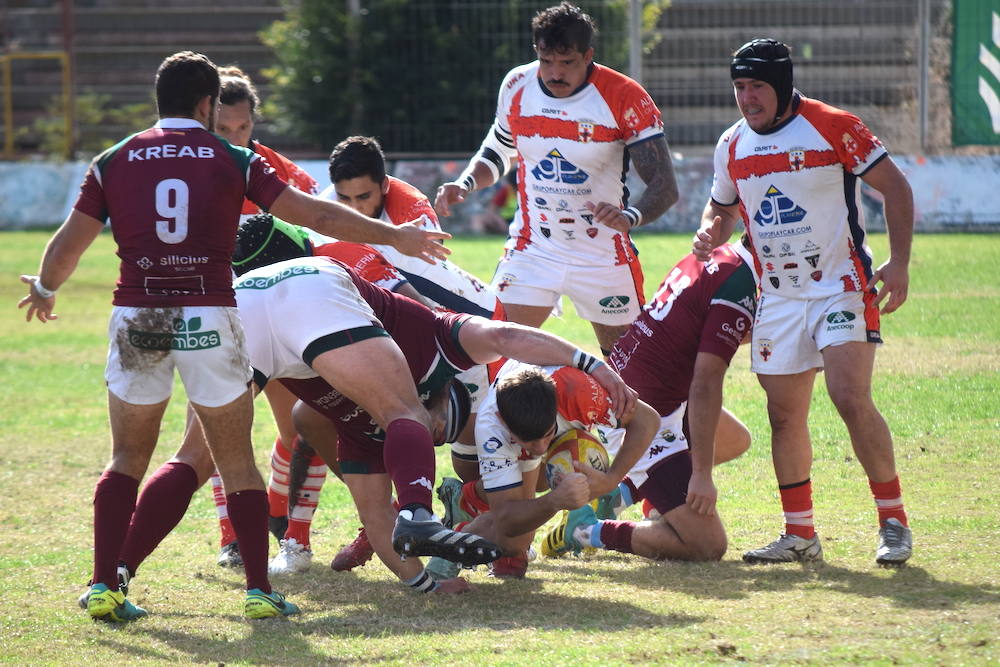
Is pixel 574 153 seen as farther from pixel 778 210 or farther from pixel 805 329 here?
pixel 805 329

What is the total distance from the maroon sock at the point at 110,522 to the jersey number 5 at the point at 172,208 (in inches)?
35.1

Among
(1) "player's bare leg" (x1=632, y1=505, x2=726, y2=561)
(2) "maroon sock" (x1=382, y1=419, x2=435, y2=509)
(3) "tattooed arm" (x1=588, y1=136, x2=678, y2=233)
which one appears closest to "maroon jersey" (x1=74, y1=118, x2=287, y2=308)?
(2) "maroon sock" (x1=382, y1=419, x2=435, y2=509)

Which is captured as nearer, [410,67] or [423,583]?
[423,583]

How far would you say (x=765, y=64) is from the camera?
5281mm

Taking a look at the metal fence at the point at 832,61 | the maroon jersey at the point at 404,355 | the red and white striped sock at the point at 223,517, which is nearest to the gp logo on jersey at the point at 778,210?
the maroon jersey at the point at 404,355

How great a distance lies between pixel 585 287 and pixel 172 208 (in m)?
2.89

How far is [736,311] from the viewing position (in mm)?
5555

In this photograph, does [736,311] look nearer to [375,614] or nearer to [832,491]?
[832,491]

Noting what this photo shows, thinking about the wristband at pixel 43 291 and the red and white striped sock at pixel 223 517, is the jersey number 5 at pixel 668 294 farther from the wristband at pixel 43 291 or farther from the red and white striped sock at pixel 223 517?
the wristband at pixel 43 291

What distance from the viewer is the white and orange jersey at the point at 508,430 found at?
501 cm

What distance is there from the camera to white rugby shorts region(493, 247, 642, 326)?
6.93 meters

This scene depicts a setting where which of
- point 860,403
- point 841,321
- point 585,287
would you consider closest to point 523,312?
point 585,287

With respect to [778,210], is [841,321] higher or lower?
lower

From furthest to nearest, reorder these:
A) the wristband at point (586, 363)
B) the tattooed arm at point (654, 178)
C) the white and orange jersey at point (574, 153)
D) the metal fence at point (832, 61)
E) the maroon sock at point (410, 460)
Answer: the metal fence at point (832, 61) < the white and orange jersey at point (574, 153) < the tattooed arm at point (654, 178) < the wristband at point (586, 363) < the maroon sock at point (410, 460)
